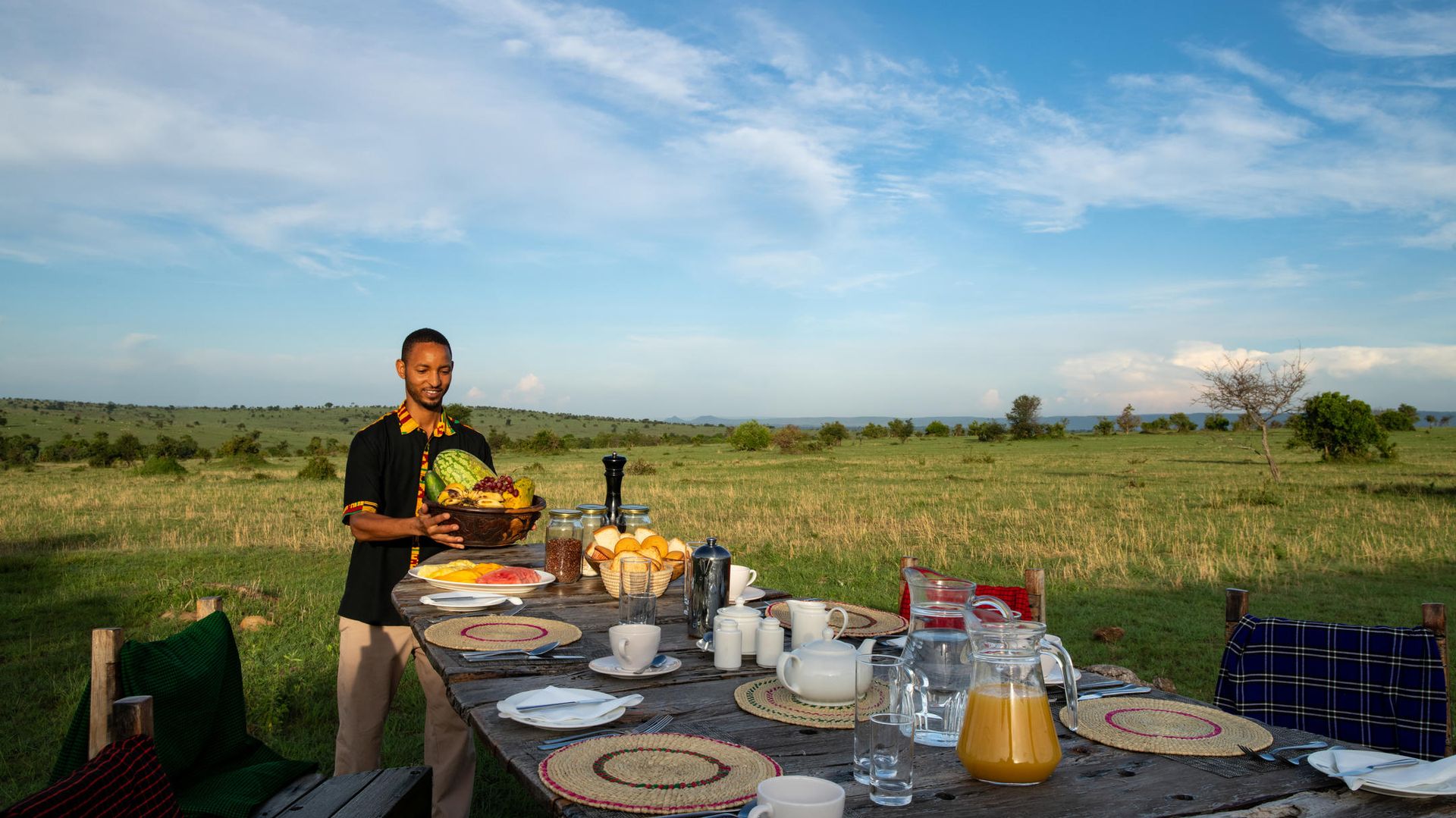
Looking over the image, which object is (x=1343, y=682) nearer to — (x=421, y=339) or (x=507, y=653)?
(x=507, y=653)

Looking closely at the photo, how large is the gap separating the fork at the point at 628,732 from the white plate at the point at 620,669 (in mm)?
316

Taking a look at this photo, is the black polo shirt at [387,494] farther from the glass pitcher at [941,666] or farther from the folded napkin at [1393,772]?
the folded napkin at [1393,772]

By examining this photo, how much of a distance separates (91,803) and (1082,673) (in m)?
2.44

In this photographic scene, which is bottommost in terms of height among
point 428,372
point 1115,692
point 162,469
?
point 162,469

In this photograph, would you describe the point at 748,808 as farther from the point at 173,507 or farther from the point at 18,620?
the point at 173,507

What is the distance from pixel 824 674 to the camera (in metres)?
2.17

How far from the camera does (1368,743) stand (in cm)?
294

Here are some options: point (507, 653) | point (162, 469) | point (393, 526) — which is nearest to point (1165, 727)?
point (507, 653)

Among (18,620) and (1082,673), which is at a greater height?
(1082,673)

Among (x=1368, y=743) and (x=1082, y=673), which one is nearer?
(x=1082, y=673)

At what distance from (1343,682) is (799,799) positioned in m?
2.43

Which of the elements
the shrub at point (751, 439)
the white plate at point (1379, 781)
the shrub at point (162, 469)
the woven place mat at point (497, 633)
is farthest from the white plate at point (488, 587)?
the shrub at point (751, 439)

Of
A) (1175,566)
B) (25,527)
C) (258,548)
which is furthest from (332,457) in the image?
(1175,566)

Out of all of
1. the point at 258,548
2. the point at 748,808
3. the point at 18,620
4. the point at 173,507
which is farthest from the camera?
the point at 173,507
